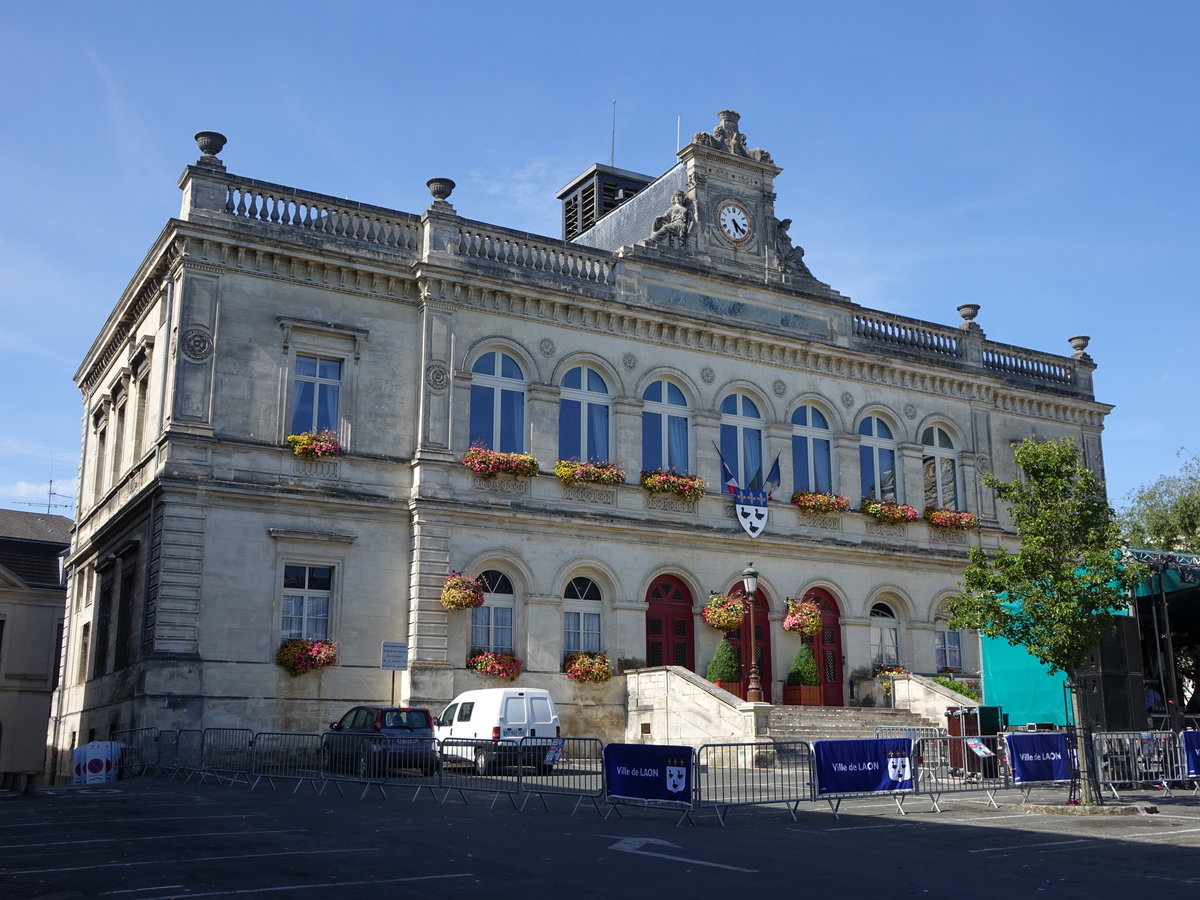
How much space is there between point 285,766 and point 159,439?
291 inches

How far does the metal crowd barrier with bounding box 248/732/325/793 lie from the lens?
19.5 meters

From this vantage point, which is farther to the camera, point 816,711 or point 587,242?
point 587,242

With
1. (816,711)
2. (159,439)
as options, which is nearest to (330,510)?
(159,439)

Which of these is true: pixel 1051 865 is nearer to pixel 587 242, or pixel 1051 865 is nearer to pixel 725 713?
pixel 725 713

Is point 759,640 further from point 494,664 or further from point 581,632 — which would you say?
point 494,664

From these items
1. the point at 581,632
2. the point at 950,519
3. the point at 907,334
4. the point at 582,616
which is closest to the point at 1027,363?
the point at 907,334

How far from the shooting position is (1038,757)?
1806 centimetres

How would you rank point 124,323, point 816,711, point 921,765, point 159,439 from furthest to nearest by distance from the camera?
point 124,323 → point 816,711 → point 159,439 → point 921,765

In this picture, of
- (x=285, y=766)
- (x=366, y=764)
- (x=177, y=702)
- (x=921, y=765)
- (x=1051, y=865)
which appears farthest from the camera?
(x=177, y=702)

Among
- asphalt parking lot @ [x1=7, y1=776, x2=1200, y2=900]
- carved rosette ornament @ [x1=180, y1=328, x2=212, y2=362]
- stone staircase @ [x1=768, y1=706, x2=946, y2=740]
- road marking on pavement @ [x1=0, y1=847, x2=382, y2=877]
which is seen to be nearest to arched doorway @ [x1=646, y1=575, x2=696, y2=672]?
stone staircase @ [x1=768, y1=706, x2=946, y2=740]

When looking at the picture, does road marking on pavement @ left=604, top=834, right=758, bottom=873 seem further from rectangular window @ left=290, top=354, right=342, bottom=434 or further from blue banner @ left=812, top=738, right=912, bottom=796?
rectangular window @ left=290, top=354, right=342, bottom=434

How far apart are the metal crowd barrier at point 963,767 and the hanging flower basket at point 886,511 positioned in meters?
10.5

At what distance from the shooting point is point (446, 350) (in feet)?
87.2

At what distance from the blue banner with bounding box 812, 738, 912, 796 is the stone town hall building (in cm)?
1085
